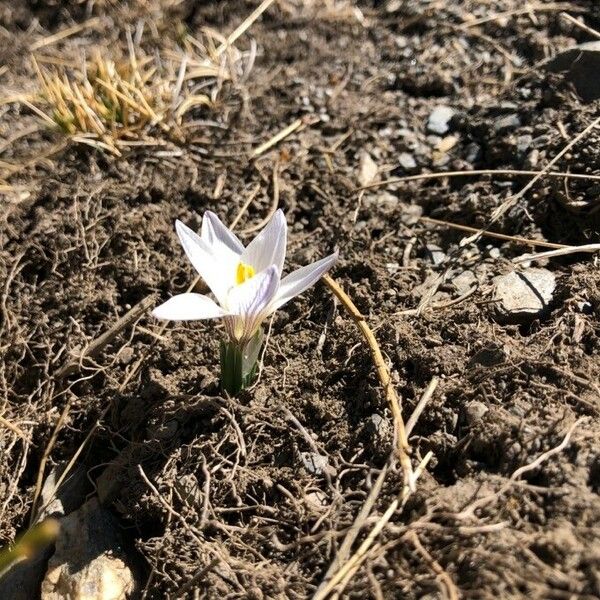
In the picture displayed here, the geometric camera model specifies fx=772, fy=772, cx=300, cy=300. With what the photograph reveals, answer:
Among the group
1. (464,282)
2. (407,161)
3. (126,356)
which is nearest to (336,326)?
(464,282)

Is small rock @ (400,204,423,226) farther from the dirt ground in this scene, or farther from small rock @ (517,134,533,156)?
small rock @ (517,134,533,156)

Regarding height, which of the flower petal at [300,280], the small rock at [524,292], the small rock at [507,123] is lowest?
the small rock at [524,292]

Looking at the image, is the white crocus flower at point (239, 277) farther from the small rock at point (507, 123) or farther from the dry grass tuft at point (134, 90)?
the small rock at point (507, 123)

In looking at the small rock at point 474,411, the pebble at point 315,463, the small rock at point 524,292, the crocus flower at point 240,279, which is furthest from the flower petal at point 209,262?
the small rock at point 524,292

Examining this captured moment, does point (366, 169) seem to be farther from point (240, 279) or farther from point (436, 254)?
point (240, 279)

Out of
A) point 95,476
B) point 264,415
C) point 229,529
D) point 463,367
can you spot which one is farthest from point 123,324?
point 463,367

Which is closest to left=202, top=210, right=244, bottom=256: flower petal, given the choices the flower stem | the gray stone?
the flower stem
